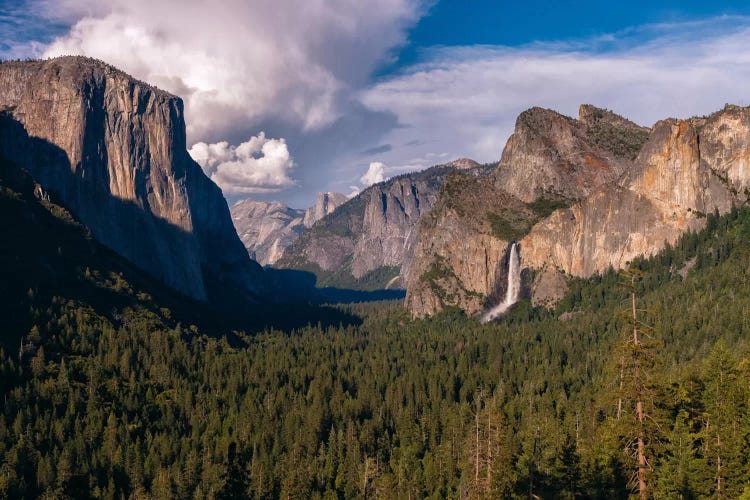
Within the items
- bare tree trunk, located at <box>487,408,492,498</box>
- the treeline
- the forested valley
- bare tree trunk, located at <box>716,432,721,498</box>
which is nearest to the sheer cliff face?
the forested valley

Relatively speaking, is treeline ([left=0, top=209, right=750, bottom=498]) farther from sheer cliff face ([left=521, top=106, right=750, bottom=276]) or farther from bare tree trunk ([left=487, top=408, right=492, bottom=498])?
sheer cliff face ([left=521, top=106, right=750, bottom=276])

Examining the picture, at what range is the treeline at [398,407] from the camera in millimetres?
53781

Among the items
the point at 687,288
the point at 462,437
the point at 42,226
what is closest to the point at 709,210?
the point at 687,288

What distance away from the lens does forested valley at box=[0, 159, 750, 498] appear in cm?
5428

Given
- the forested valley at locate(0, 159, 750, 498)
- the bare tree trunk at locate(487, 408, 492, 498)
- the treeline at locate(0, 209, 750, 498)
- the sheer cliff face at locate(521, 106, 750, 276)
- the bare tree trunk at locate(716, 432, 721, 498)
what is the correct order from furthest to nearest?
the sheer cliff face at locate(521, 106, 750, 276)
the forested valley at locate(0, 159, 750, 498)
the treeline at locate(0, 209, 750, 498)
the bare tree trunk at locate(716, 432, 721, 498)
the bare tree trunk at locate(487, 408, 492, 498)

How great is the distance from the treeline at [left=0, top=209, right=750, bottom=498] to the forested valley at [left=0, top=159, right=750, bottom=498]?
0.36m

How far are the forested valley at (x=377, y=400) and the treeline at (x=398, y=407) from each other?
360 millimetres

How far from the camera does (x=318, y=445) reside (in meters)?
109

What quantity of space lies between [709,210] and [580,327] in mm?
57864

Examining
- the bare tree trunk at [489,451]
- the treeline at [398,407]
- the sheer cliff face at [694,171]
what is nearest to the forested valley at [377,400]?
the bare tree trunk at [489,451]

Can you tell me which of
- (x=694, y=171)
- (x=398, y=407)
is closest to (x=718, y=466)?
(x=398, y=407)

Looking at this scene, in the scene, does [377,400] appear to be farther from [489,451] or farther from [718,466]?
[718,466]

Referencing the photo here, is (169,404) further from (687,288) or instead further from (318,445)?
(687,288)

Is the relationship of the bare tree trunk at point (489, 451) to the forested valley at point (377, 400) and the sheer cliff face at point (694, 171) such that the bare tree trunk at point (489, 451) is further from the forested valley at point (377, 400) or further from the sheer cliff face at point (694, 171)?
the sheer cliff face at point (694, 171)
